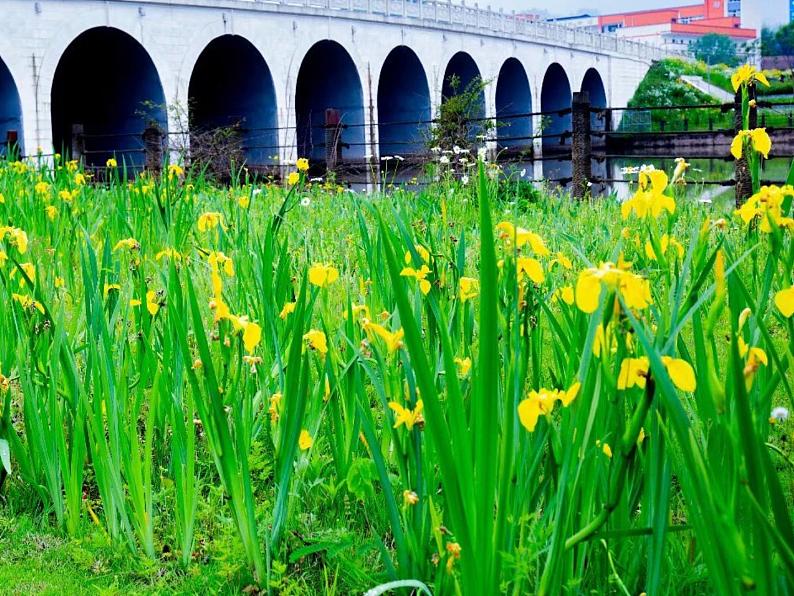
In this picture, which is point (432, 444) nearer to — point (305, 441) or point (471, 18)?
point (305, 441)

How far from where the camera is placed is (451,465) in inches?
37.6

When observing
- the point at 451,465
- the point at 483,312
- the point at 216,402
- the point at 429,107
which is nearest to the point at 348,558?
the point at 216,402

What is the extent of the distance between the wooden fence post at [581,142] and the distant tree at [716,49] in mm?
67893

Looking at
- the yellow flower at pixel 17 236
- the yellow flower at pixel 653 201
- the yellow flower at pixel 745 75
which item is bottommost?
the yellow flower at pixel 17 236

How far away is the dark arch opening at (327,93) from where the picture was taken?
21016 millimetres

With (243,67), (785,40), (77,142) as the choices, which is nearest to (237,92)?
(243,67)

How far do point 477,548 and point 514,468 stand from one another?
14 cm

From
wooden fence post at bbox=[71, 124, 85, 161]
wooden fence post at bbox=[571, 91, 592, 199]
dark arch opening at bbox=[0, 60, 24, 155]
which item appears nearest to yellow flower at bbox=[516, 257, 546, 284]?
wooden fence post at bbox=[571, 91, 592, 199]

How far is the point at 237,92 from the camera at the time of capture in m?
20.2

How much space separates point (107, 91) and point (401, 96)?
30.5 ft

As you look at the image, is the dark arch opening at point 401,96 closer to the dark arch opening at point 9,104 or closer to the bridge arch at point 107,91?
the bridge arch at point 107,91

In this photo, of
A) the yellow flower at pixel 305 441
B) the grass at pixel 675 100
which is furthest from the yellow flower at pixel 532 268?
the grass at pixel 675 100

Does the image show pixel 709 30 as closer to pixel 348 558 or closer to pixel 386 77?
pixel 386 77

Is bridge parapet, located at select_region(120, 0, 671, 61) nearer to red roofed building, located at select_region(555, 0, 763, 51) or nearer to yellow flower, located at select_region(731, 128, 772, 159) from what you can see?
yellow flower, located at select_region(731, 128, 772, 159)
